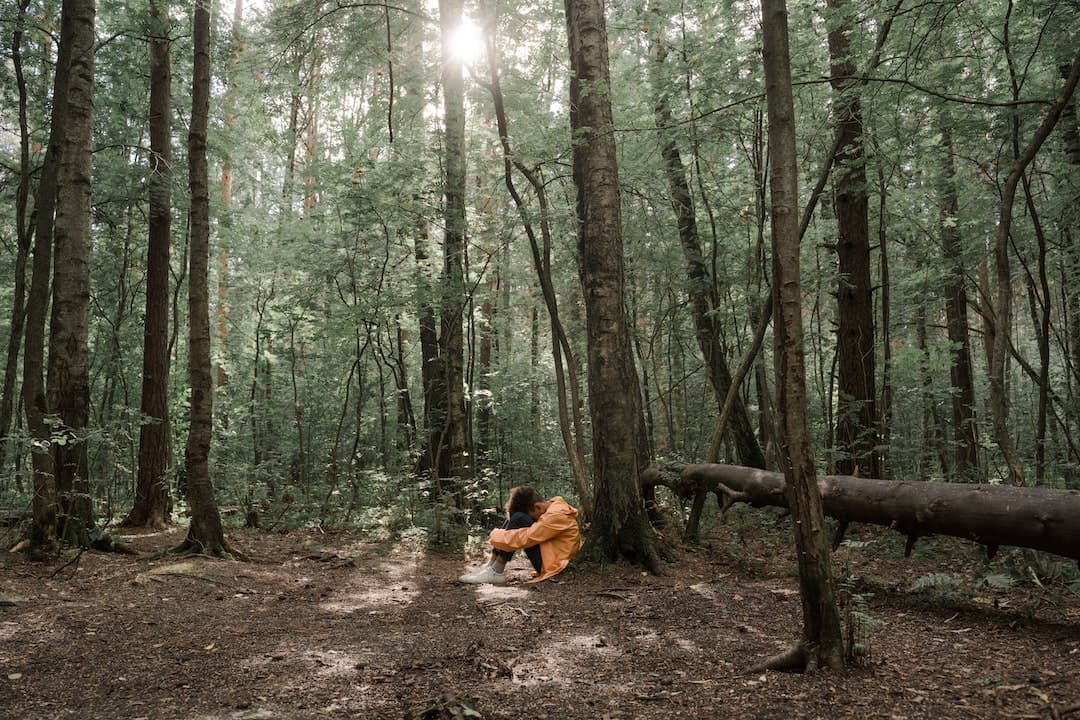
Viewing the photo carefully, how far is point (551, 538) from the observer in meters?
7.42

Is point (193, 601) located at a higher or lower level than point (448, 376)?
lower

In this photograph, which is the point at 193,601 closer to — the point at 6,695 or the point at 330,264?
the point at 6,695

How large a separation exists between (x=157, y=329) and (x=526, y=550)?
25.4 feet

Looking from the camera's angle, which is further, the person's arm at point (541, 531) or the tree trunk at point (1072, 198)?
the tree trunk at point (1072, 198)

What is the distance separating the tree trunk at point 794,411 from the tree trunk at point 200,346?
6.94m

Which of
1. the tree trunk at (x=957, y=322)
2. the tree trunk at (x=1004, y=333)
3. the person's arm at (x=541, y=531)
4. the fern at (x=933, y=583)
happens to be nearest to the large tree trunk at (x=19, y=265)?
the person's arm at (x=541, y=531)

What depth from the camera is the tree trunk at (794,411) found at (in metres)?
3.55

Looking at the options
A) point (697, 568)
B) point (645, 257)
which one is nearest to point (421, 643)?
point (697, 568)

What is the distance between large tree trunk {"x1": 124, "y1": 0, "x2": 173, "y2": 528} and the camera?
Answer: 10.8 m

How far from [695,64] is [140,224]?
1163cm

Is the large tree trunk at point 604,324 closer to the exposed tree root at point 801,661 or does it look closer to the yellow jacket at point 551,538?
the yellow jacket at point 551,538

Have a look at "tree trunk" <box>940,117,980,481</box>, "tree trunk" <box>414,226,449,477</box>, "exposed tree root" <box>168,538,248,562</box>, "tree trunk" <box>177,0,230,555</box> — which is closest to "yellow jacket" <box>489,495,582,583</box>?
"tree trunk" <box>414,226,449,477</box>

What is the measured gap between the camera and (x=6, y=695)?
362cm

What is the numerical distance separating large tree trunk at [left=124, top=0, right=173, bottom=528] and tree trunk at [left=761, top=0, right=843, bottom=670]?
9913 millimetres
